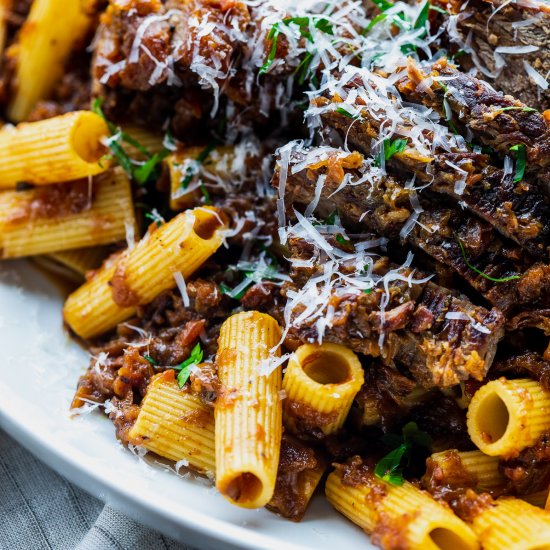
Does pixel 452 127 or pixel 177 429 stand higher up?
pixel 452 127

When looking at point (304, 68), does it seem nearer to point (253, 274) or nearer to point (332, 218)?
point (332, 218)

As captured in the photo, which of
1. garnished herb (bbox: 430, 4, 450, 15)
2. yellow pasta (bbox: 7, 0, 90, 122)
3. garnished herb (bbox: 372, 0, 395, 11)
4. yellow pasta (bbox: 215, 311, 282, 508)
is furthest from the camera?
yellow pasta (bbox: 7, 0, 90, 122)

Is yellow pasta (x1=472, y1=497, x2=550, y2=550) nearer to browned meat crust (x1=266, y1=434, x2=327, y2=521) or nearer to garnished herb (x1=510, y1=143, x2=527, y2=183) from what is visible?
browned meat crust (x1=266, y1=434, x2=327, y2=521)

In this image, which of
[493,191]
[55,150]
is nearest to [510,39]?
[493,191]

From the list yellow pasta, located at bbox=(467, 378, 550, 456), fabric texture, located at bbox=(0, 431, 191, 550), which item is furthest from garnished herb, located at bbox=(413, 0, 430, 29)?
fabric texture, located at bbox=(0, 431, 191, 550)

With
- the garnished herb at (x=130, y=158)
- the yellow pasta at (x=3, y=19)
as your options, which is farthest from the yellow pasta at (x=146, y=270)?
the yellow pasta at (x=3, y=19)

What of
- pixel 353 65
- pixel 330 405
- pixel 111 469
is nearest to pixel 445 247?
pixel 330 405
